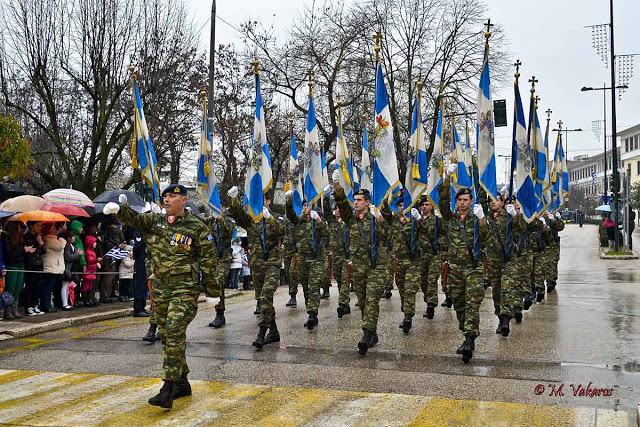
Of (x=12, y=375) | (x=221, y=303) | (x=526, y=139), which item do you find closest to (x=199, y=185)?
(x=221, y=303)

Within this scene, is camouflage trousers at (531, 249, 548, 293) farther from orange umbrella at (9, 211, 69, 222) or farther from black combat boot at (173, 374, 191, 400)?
orange umbrella at (9, 211, 69, 222)

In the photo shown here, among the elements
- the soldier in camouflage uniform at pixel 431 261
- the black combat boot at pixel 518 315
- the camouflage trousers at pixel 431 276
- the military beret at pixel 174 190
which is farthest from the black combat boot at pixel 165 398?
the camouflage trousers at pixel 431 276

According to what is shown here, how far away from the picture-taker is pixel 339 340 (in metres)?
9.25

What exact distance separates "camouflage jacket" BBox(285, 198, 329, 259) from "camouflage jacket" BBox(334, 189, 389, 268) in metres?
2.11

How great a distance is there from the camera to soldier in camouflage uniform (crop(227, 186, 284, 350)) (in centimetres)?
891

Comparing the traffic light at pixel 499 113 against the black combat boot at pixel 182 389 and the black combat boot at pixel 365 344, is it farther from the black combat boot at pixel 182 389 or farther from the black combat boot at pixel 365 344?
the black combat boot at pixel 182 389

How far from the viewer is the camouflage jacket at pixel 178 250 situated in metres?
6.38

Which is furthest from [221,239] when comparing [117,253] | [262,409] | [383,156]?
[262,409]

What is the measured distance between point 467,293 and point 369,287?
49.7 inches

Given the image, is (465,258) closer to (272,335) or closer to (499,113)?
(272,335)

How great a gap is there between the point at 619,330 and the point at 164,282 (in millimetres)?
7003

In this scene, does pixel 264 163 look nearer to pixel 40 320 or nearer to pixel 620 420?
pixel 40 320

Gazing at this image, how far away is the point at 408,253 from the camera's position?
10734 millimetres

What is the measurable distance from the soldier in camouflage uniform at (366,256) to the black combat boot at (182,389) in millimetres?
2802
